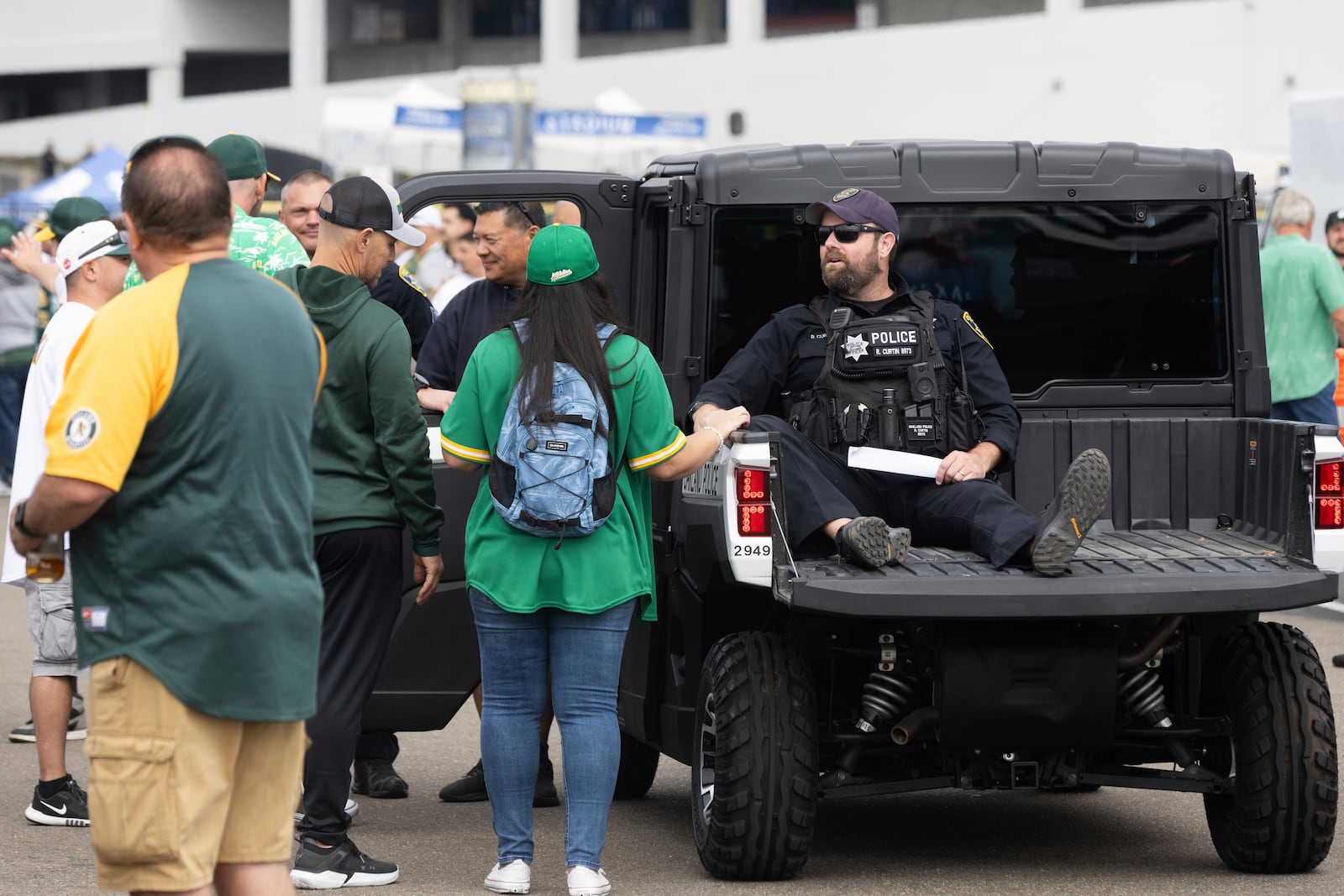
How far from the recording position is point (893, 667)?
19.4ft

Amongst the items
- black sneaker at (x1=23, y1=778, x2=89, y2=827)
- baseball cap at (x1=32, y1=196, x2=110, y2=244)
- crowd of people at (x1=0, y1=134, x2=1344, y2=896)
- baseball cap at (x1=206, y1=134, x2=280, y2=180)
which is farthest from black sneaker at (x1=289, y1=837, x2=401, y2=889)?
baseball cap at (x1=32, y1=196, x2=110, y2=244)

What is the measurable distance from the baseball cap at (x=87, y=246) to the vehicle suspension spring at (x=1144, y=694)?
347 cm

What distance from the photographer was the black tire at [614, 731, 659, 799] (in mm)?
7262

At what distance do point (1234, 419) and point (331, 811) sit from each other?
2.99m

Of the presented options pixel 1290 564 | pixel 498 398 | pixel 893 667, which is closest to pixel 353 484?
pixel 498 398

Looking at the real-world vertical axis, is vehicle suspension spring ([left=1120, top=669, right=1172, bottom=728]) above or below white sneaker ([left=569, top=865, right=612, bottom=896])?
above

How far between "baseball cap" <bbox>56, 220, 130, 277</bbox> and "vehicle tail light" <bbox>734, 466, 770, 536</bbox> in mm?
2414

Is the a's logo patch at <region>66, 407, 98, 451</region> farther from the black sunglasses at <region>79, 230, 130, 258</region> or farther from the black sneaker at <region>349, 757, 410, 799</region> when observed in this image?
the black sneaker at <region>349, 757, 410, 799</region>

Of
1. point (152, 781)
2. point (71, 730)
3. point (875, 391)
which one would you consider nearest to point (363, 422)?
point (875, 391)

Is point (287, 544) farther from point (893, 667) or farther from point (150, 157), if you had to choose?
point (893, 667)

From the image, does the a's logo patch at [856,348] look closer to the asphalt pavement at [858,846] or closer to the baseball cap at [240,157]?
the asphalt pavement at [858,846]

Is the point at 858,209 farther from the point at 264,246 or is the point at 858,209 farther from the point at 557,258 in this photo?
the point at 264,246

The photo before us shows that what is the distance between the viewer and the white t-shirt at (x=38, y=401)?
21.6 feet

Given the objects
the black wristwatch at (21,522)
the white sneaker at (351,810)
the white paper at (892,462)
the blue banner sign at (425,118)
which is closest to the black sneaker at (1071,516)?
the white paper at (892,462)
